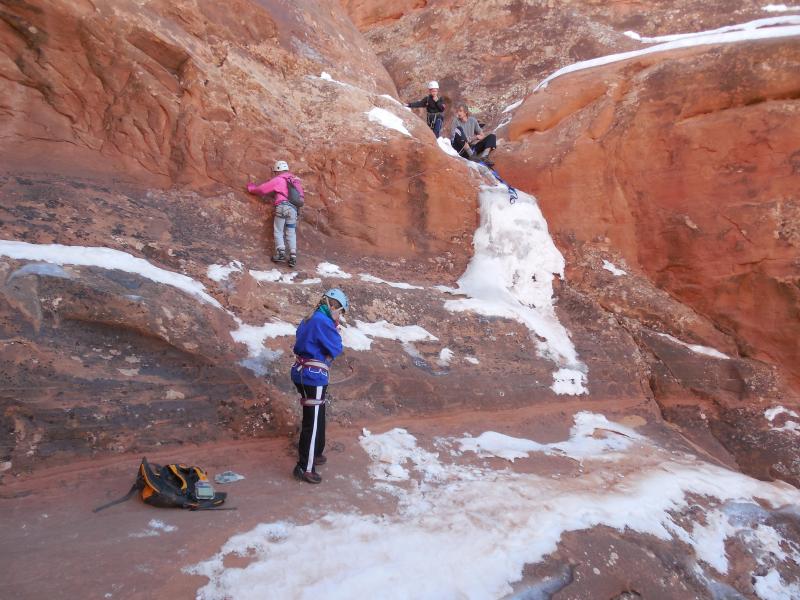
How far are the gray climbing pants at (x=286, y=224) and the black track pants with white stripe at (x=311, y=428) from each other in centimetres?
280

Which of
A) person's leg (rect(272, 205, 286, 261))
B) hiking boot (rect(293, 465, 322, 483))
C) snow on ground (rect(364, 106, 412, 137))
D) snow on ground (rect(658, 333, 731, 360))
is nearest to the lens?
hiking boot (rect(293, 465, 322, 483))

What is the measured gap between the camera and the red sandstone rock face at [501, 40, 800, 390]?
24.9 ft

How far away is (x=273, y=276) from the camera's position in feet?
20.1

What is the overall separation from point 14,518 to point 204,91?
559cm

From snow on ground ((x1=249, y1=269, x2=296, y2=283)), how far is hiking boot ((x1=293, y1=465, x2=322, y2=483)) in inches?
99.4

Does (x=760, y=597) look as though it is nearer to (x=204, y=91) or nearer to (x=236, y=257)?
(x=236, y=257)

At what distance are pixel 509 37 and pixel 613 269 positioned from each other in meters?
8.05

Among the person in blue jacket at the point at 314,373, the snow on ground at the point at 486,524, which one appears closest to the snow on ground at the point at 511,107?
the snow on ground at the point at 486,524

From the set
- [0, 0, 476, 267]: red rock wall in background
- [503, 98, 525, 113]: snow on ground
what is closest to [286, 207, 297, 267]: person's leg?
[0, 0, 476, 267]: red rock wall in background

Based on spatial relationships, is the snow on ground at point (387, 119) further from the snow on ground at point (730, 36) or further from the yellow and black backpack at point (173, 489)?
the yellow and black backpack at point (173, 489)

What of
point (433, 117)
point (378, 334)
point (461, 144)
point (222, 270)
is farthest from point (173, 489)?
point (433, 117)

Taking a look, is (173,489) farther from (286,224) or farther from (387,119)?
(387,119)

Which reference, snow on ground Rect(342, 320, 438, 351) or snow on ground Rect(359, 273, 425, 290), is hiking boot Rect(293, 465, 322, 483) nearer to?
snow on ground Rect(342, 320, 438, 351)

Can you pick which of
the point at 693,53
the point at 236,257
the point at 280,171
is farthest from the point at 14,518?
the point at 693,53
